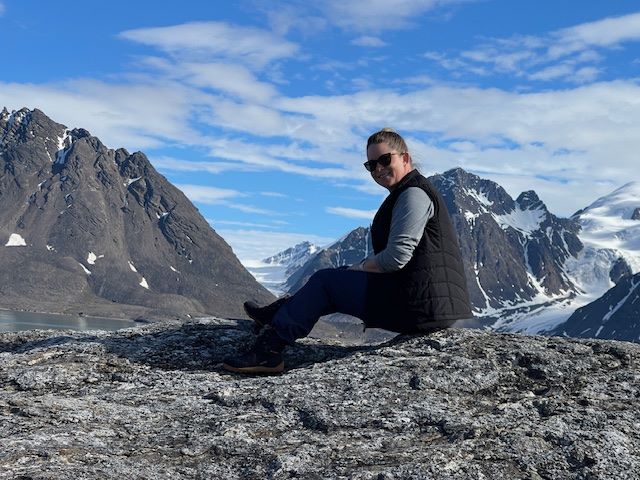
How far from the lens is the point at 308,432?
798 cm

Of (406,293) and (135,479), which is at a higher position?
(406,293)

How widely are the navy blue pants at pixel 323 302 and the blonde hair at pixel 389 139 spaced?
1.95 metres

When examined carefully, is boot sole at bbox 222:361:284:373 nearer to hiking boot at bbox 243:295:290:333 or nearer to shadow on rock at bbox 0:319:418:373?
shadow on rock at bbox 0:319:418:373

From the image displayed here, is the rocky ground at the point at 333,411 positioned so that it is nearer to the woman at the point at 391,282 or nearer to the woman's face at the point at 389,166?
the woman at the point at 391,282

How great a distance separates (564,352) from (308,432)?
4201 mm

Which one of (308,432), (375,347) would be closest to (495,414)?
(308,432)

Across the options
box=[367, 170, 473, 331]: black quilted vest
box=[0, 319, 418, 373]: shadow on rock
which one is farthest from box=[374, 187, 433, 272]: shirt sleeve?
box=[0, 319, 418, 373]: shadow on rock

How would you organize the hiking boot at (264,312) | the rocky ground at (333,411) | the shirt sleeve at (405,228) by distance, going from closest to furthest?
the rocky ground at (333,411) → the shirt sleeve at (405,228) → the hiking boot at (264,312)

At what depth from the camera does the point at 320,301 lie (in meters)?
10.7

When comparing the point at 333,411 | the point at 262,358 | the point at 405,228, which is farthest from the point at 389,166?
the point at 333,411

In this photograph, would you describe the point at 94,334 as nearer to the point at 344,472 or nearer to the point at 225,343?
the point at 225,343

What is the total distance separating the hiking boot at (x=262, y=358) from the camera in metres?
10.2

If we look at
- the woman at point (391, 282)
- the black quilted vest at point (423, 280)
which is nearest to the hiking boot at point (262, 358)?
the woman at point (391, 282)

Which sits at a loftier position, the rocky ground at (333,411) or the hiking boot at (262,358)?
the hiking boot at (262,358)
